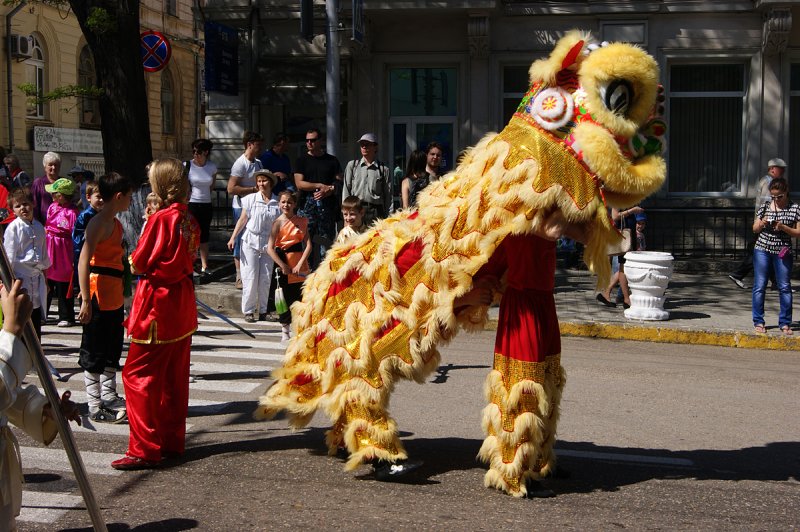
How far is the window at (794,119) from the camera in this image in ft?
61.8

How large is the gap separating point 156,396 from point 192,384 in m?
2.51

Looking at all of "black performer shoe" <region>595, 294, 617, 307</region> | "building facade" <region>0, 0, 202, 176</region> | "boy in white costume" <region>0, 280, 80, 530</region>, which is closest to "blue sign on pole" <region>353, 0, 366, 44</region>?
"black performer shoe" <region>595, 294, 617, 307</region>

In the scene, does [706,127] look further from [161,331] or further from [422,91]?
[161,331]

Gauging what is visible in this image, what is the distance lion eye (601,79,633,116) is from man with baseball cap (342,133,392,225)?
7.57 meters

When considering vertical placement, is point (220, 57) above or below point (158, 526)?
above

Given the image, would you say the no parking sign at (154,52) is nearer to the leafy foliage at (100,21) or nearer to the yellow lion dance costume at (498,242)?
the leafy foliage at (100,21)

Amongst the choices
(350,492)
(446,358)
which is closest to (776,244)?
(446,358)

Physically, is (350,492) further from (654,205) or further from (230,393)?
(654,205)

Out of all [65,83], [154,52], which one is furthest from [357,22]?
[65,83]

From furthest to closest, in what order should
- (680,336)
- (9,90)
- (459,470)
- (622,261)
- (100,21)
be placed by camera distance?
(9,90), (100,21), (622,261), (680,336), (459,470)

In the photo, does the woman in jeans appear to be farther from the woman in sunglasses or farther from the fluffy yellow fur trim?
the woman in sunglasses

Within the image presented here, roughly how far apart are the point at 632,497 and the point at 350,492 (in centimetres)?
157

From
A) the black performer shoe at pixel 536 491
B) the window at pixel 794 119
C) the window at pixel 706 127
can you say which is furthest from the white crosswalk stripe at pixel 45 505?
the window at pixel 794 119

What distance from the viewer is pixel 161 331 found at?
5.94m
